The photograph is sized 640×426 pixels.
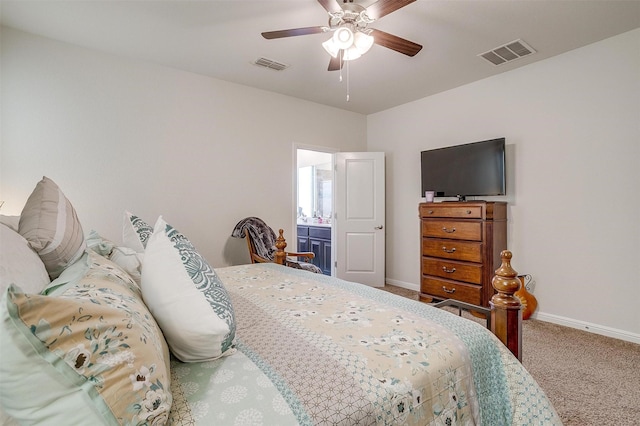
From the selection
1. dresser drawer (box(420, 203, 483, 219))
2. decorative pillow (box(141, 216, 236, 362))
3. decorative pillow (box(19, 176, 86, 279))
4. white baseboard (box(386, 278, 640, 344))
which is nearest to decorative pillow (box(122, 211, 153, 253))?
decorative pillow (box(19, 176, 86, 279))

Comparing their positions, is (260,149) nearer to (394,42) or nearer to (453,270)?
(394,42)

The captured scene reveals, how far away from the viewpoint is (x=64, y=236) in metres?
0.98

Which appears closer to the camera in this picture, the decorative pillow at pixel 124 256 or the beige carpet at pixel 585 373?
the decorative pillow at pixel 124 256

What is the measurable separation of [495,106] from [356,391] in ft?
12.6

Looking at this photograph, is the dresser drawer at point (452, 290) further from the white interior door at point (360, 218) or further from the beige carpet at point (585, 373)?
the white interior door at point (360, 218)

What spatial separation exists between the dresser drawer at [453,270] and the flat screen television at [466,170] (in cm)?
83

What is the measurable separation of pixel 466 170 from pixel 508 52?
4.12 feet

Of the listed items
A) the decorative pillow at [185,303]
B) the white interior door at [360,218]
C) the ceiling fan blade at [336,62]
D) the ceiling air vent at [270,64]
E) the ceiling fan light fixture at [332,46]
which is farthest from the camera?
the white interior door at [360,218]

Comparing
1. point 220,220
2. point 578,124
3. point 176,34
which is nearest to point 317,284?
point 220,220

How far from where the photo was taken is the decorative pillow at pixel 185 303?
842 millimetres

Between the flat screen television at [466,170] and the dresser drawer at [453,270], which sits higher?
the flat screen television at [466,170]

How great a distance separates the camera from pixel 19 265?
0.72 meters

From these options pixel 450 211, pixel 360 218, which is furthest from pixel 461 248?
pixel 360 218

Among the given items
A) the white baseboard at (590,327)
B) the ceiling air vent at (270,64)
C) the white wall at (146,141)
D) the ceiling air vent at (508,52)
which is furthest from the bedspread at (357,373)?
the ceiling air vent at (508,52)
